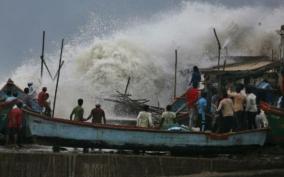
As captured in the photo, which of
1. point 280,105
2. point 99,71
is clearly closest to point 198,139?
point 280,105

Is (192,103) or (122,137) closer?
(122,137)

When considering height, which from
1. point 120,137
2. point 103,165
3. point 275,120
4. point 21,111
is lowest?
point 103,165

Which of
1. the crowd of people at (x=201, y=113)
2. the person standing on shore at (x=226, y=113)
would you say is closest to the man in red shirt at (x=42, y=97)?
the crowd of people at (x=201, y=113)

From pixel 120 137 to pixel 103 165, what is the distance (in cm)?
121

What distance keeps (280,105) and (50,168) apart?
24.5 feet

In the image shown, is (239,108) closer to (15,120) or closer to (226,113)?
(226,113)

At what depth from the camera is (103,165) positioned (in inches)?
541

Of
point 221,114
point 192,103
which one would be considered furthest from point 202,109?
point 221,114

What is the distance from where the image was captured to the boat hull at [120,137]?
46.5 ft

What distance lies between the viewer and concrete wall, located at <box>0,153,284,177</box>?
13133 mm

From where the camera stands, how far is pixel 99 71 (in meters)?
36.4

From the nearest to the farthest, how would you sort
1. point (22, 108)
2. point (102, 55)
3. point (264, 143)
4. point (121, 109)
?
point (22, 108)
point (264, 143)
point (121, 109)
point (102, 55)

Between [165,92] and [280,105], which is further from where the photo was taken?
[165,92]

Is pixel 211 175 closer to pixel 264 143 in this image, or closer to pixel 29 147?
pixel 264 143
